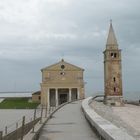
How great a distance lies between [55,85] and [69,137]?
6794 cm

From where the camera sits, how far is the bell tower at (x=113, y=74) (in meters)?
76.5

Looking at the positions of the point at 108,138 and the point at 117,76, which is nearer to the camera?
the point at 108,138

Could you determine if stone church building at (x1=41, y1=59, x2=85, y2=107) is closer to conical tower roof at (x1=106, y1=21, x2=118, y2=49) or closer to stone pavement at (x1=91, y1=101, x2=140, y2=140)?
conical tower roof at (x1=106, y1=21, x2=118, y2=49)

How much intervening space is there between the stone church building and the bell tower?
5785mm

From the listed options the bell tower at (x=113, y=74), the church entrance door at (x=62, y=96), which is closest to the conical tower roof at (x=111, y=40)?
the bell tower at (x=113, y=74)

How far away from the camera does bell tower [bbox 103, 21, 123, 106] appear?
76.5 metres

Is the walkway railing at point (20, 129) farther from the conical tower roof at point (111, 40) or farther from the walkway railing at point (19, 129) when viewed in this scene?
the conical tower roof at point (111, 40)

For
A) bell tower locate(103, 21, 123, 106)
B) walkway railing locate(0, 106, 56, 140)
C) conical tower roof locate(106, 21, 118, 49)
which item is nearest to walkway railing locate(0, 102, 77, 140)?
walkway railing locate(0, 106, 56, 140)

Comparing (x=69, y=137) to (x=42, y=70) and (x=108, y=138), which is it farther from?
(x=42, y=70)

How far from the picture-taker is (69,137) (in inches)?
529

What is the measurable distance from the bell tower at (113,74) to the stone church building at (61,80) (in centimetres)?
579

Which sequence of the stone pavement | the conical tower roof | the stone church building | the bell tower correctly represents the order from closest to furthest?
the stone pavement → the bell tower → the conical tower roof → the stone church building

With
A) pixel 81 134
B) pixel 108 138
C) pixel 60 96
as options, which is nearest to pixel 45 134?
pixel 81 134

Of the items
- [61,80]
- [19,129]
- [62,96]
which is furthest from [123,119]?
[62,96]
